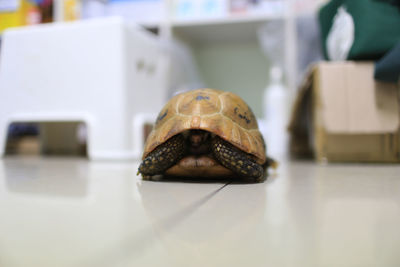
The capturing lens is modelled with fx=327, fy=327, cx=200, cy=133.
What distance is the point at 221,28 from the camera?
7.43 feet

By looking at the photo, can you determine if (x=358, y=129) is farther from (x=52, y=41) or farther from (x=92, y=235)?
(x=52, y=41)

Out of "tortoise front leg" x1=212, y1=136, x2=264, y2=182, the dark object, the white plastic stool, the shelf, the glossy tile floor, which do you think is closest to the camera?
the glossy tile floor

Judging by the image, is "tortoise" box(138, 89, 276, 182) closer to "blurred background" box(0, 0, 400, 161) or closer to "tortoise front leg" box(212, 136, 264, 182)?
A: "tortoise front leg" box(212, 136, 264, 182)

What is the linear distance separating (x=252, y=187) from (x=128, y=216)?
1.13ft

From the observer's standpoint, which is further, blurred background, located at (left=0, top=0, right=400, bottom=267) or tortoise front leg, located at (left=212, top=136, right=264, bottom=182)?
tortoise front leg, located at (left=212, top=136, right=264, bottom=182)

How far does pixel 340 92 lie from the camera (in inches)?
52.0

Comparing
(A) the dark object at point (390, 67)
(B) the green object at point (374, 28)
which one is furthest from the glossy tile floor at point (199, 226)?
(B) the green object at point (374, 28)

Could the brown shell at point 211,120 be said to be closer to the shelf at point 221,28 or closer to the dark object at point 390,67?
the dark object at point 390,67

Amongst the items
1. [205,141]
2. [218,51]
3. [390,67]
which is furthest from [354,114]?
[218,51]

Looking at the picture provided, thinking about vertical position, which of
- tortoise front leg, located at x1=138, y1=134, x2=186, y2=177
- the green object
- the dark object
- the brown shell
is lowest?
tortoise front leg, located at x1=138, y1=134, x2=186, y2=177

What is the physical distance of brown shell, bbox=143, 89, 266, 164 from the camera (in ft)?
2.36

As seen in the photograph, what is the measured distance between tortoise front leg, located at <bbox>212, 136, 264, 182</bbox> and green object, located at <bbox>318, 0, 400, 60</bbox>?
2.65ft

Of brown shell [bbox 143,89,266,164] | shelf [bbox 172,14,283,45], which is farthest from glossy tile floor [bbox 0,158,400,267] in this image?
shelf [bbox 172,14,283,45]

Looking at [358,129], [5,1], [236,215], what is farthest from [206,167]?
[5,1]
